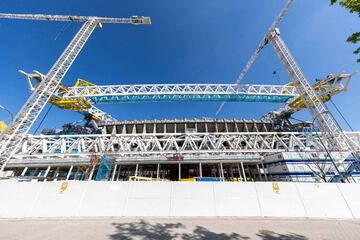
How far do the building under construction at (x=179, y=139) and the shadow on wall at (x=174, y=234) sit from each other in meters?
12.8

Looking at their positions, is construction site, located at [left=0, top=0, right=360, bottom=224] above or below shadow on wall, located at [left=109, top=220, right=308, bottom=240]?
above

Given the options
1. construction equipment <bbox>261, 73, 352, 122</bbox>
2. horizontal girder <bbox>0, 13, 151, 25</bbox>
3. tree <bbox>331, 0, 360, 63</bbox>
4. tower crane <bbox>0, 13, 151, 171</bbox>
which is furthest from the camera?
horizontal girder <bbox>0, 13, 151, 25</bbox>

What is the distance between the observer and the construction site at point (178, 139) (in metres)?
23.2

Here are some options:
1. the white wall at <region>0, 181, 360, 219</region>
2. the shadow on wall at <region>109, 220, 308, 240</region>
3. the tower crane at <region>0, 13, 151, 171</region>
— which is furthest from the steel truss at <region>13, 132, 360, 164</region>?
the shadow on wall at <region>109, 220, 308, 240</region>

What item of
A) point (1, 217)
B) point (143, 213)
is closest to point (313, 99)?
point (143, 213)

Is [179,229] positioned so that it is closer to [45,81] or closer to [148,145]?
[148,145]

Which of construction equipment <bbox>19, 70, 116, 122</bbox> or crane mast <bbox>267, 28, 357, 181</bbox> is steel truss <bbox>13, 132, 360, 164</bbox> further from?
construction equipment <bbox>19, 70, 116, 122</bbox>

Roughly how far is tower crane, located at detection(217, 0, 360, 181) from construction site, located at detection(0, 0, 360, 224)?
0.17 meters

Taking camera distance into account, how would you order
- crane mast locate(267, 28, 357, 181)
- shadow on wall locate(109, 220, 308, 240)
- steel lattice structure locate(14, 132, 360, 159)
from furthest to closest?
steel lattice structure locate(14, 132, 360, 159), crane mast locate(267, 28, 357, 181), shadow on wall locate(109, 220, 308, 240)

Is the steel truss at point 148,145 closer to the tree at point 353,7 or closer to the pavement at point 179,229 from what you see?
the pavement at point 179,229

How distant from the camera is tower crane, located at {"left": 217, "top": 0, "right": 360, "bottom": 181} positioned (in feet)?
75.8

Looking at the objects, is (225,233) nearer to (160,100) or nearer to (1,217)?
(1,217)

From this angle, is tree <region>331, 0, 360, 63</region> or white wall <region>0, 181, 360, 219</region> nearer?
tree <region>331, 0, 360, 63</region>

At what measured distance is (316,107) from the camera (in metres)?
29.7
